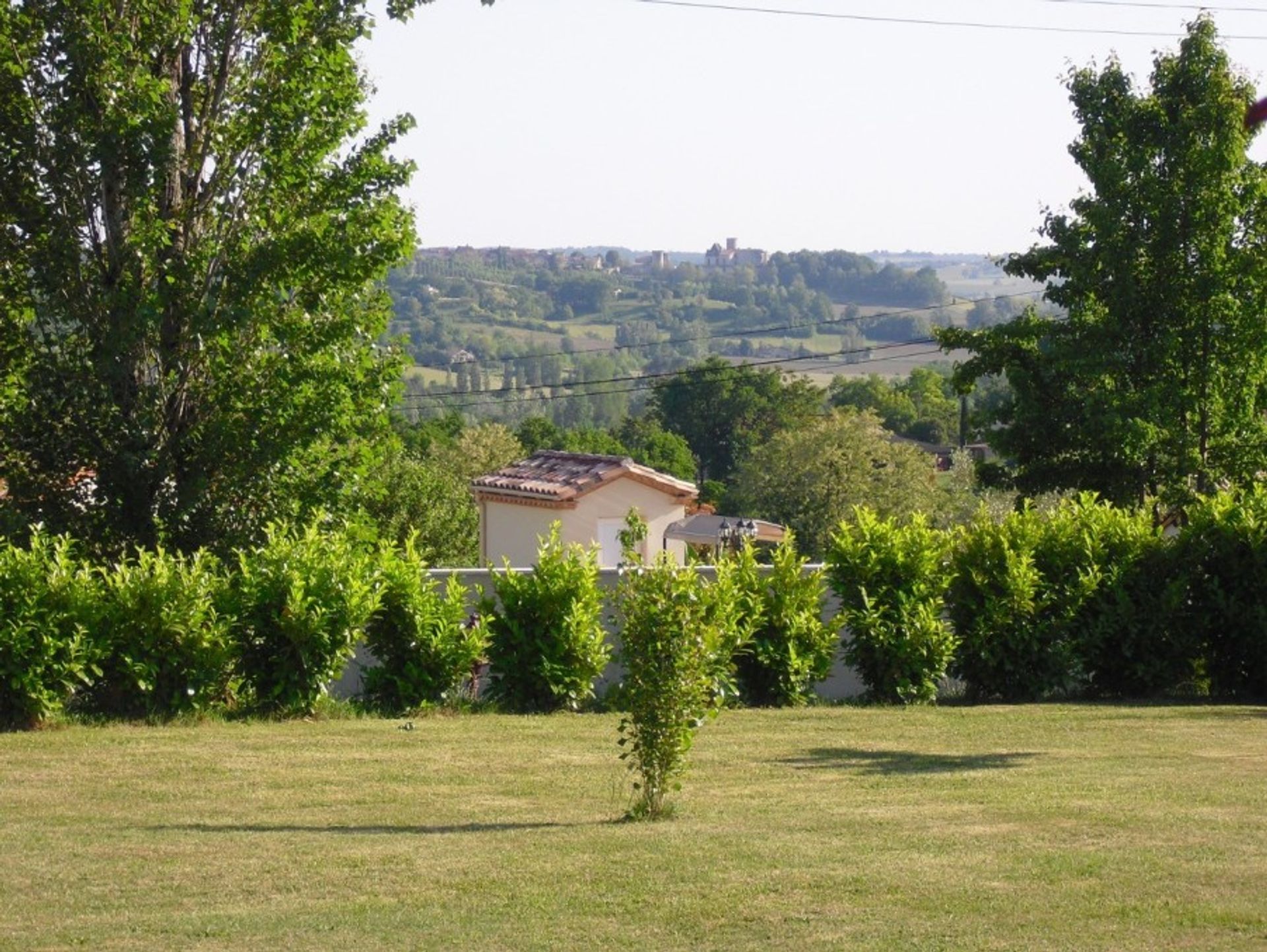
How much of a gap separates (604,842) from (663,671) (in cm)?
101

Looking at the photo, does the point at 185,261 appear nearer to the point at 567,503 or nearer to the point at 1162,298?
the point at 1162,298

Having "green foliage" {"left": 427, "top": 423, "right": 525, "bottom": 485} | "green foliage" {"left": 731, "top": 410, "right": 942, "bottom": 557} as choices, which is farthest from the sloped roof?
"green foliage" {"left": 427, "top": 423, "right": 525, "bottom": 485}

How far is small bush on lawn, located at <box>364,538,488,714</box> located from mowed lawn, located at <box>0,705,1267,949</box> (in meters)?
0.86

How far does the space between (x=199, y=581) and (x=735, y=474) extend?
49032 mm

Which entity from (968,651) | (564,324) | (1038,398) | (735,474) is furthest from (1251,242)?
(564,324)

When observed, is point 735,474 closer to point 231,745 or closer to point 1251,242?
point 1251,242

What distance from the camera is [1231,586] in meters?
15.0

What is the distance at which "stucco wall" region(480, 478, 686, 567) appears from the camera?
30.2 meters

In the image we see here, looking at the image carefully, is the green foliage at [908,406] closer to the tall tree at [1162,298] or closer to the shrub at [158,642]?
the tall tree at [1162,298]

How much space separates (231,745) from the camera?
10539mm

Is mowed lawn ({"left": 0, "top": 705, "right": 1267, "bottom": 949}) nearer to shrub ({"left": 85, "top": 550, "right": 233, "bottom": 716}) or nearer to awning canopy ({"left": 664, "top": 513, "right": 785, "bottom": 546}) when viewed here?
shrub ({"left": 85, "top": 550, "right": 233, "bottom": 716})

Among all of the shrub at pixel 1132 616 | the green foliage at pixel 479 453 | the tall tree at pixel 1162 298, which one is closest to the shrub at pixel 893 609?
the shrub at pixel 1132 616

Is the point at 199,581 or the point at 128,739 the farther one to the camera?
the point at 199,581

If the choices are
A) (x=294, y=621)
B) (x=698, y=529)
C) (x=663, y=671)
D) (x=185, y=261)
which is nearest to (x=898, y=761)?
(x=663, y=671)
